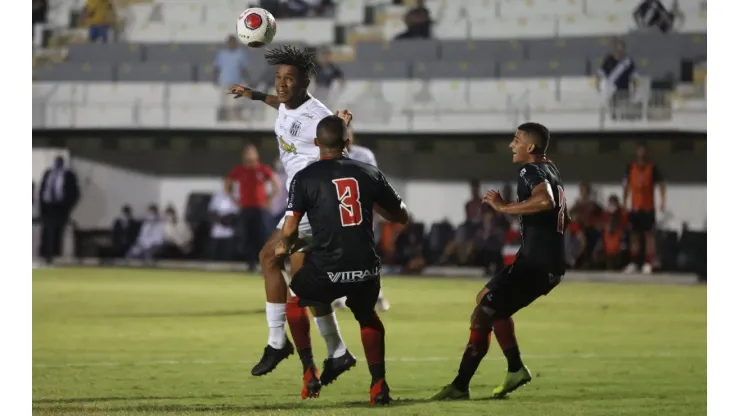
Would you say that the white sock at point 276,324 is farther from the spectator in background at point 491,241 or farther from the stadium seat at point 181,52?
the stadium seat at point 181,52

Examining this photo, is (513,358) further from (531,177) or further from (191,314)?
→ (191,314)

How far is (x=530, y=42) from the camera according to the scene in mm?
21953

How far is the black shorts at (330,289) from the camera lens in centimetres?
649

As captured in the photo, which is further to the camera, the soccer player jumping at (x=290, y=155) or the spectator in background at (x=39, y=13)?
the spectator in background at (x=39, y=13)

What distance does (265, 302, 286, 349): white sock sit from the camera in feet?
24.0

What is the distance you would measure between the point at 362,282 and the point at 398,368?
206 centimetres

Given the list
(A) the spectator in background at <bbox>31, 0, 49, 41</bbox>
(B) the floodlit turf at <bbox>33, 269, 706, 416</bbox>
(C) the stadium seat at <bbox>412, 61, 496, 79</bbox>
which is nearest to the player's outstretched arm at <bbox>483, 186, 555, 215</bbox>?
(B) the floodlit turf at <bbox>33, 269, 706, 416</bbox>

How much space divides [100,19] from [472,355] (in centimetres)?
1877

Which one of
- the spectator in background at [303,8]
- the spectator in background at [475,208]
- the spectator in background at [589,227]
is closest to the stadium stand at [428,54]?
the spectator in background at [303,8]

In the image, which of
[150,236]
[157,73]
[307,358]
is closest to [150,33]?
[157,73]

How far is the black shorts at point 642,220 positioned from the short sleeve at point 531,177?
10.6 meters

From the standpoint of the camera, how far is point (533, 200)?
6.58 meters

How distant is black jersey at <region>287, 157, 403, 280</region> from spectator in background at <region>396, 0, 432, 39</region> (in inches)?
641

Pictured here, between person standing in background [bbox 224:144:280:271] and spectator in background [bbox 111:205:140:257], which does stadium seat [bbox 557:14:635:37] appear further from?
spectator in background [bbox 111:205:140:257]
